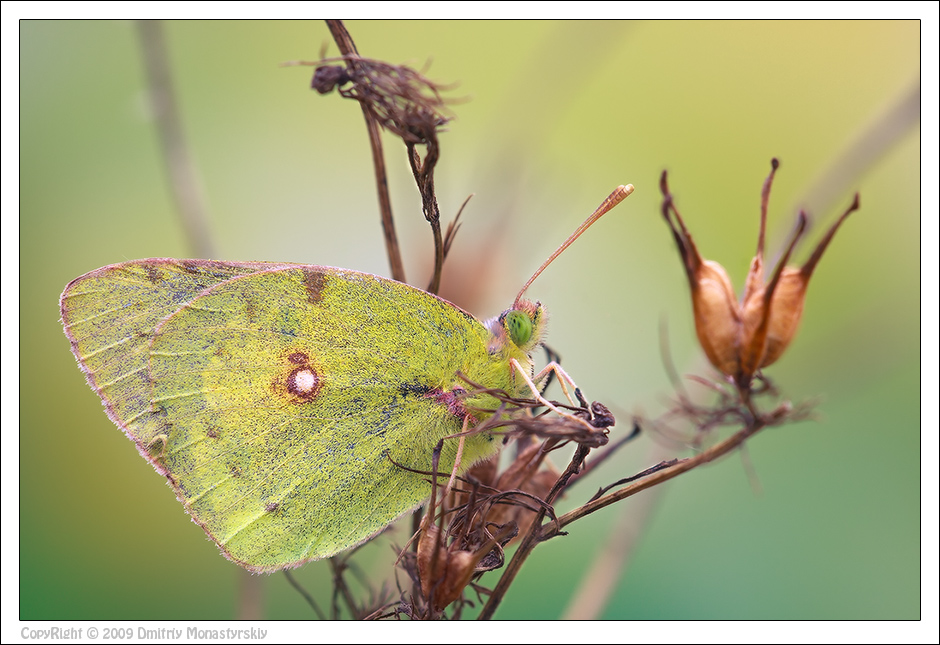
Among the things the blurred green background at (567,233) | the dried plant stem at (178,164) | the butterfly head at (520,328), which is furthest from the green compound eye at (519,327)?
the dried plant stem at (178,164)

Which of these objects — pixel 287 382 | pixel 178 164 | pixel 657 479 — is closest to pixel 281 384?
pixel 287 382

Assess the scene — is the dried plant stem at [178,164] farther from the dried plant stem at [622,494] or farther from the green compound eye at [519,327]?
the dried plant stem at [622,494]

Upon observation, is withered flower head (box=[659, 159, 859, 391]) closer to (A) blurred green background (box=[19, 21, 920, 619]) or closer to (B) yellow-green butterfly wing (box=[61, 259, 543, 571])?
(B) yellow-green butterfly wing (box=[61, 259, 543, 571])

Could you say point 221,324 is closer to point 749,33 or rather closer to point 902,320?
point 749,33

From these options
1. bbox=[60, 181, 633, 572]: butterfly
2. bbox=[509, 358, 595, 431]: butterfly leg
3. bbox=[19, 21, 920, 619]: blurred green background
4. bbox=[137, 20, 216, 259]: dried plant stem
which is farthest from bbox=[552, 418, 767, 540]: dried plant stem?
bbox=[137, 20, 216, 259]: dried plant stem

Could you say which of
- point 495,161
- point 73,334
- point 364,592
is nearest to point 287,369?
point 73,334

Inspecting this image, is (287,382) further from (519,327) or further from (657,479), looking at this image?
(657,479)
